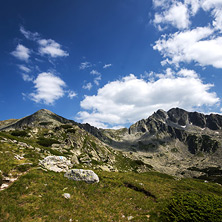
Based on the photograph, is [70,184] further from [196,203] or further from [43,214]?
[196,203]

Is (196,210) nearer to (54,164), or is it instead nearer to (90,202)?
(90,202)

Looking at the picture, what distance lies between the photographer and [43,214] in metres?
13.3

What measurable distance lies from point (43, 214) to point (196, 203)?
14.1m

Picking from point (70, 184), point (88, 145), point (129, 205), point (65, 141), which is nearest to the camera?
point (129, 205)

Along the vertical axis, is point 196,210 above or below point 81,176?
below

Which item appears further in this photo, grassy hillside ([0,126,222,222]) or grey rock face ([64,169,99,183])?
grey rock face ([64,169,99,183])

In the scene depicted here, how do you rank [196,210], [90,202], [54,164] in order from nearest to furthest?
[196,210], [90,202], [54,164]

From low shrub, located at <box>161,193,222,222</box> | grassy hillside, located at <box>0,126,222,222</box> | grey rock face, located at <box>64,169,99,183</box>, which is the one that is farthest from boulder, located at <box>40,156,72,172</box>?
low shrub, located at <box>161,193,222,222</box>

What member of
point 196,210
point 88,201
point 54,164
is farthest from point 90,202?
point 54,164

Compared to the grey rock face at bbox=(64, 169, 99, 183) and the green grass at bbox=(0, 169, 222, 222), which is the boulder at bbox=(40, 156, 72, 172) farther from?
the green grass at bbox=(0, 169, 222, 222)

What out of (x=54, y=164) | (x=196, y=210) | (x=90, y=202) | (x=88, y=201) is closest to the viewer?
(x=196, y=210)

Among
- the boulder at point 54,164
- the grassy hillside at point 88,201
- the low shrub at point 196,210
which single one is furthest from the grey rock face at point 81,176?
the low shrub at point 196,210

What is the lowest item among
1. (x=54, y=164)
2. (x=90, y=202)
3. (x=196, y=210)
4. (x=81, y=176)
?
(x=90, y=202)

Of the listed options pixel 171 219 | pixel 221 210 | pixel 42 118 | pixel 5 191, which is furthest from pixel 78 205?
pixel 42 118
